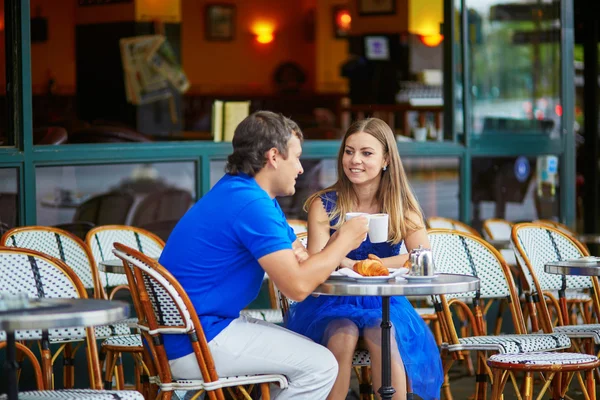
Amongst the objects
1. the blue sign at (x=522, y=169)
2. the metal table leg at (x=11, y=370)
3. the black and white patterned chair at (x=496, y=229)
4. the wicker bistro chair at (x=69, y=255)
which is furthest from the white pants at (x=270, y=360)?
the blue sign at (x=522, y=169)

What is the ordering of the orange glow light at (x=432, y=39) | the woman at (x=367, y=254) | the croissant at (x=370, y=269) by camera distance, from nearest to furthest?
1. the croissant at (x=370, y=269)
2. the woman at (x=367, y=254)
3. the orange glow light at (x=432, y=39)

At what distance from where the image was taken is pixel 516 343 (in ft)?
14.2

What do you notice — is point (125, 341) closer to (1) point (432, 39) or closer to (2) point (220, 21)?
(1) point (432, 39)

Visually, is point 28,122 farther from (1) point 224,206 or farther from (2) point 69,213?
(1) point 224,206

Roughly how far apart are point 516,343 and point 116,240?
2.13 meters

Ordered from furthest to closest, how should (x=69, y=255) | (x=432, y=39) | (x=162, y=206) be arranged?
(x=432, y=39) < (x=162, y=206) < (x=69, y=255)

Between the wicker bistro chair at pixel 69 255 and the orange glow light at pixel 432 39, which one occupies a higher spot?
the orange glow light at pixel 432 39

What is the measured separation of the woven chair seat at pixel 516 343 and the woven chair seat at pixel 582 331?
0.19 meters

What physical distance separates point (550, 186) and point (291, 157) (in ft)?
16.1

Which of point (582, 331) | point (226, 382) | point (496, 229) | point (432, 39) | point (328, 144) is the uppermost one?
point (432, 39)

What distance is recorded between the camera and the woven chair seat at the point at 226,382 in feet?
11.1

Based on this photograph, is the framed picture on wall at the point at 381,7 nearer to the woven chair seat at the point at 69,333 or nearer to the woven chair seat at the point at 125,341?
the woven chair seat at the point at 69,333

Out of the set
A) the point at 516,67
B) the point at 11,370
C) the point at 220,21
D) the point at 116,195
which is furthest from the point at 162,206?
the point at 220,21

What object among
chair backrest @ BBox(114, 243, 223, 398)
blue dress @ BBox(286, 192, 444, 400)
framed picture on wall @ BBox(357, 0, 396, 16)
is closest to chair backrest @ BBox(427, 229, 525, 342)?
blue dress @ BBox(286, 192, 444, 400)
